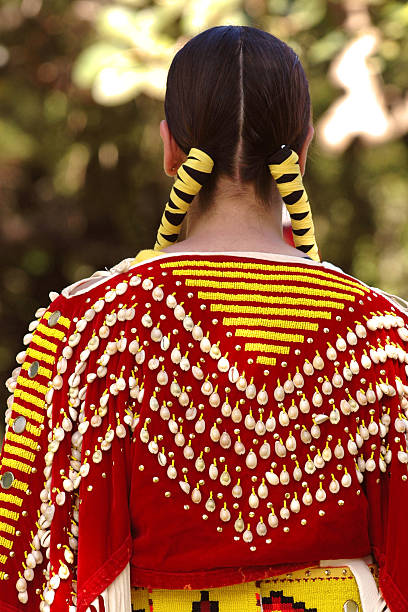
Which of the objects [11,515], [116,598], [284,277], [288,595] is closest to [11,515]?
[11,515]

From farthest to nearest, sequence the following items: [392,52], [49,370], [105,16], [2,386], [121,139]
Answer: [2,386], [121,139], [392,52], [105,16], [49,370]

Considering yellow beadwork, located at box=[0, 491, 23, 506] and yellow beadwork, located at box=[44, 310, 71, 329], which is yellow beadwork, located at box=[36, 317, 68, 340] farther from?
yellow beadwork, located at box=[0, 491, 23, 506]

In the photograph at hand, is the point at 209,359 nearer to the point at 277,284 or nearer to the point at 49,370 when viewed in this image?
the point at 277,284

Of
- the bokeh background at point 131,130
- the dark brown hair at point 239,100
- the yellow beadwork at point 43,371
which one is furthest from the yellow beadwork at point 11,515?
→ the bokeh background at point 131,130

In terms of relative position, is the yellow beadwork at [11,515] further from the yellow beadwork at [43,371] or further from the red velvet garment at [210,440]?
A: the yellow beadwork at [43,371]

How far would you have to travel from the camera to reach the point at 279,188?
150 cm

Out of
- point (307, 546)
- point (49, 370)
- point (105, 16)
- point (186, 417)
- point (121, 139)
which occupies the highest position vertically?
point (121, 139)

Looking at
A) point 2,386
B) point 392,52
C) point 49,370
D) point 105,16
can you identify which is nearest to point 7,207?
point 2,386

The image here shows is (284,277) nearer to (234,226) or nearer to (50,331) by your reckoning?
(234,226)

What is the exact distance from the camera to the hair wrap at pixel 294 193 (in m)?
1.47

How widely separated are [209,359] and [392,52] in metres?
2.63

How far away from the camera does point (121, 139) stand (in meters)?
4.45

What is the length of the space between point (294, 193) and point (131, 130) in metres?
2.99

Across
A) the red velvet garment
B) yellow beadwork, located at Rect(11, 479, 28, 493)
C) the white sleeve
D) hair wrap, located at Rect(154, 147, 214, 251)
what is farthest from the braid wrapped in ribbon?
the white sleeve
